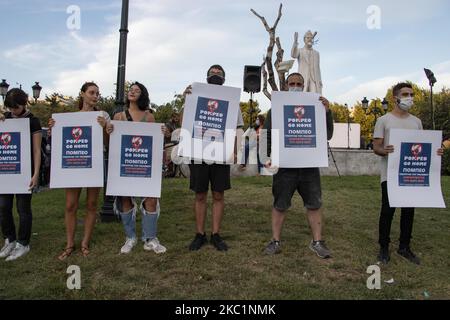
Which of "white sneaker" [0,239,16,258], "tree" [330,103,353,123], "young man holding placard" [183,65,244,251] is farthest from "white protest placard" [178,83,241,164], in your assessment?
"tree" [330,103,353,123]

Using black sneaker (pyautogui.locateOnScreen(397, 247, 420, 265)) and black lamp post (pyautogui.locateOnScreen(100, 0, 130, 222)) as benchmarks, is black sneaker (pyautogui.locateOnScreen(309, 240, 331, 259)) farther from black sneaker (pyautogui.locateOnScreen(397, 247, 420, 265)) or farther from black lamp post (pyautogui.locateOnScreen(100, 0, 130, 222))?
black lamp post (pyautogui.locateOnScreen(100, 0, 130, 222))

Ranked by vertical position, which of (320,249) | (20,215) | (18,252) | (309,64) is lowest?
(18,252)

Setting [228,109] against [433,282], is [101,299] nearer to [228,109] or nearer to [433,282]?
[228,109]

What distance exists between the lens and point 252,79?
10383mm

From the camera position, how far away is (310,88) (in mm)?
12406

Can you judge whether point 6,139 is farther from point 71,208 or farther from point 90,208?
point 90,208

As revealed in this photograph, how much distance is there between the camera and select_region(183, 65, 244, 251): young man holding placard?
4777 millimetres

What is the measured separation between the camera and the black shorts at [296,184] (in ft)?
15.5

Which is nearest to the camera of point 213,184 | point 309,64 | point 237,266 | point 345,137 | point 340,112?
point 237,266

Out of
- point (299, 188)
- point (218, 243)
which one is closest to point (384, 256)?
point (299, 188)

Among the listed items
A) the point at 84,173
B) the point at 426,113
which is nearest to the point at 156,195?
the point at 84,173

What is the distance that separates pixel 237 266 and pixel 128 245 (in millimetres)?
1346

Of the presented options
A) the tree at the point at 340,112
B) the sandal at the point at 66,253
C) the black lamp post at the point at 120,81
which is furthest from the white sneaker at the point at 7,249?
the tree at the point at 340,112
